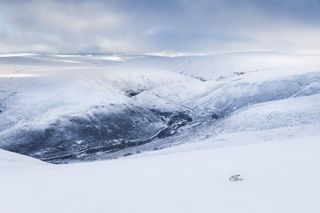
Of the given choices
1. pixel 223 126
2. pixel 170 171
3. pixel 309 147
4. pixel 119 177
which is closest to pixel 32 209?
pixel 119 177

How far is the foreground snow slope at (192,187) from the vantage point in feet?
60.0

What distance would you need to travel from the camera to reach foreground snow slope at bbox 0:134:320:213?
18281 millimetres

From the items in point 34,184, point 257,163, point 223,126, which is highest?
point 257,163

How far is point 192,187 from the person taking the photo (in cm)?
2088

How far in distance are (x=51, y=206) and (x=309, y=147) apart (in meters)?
A: 14.1

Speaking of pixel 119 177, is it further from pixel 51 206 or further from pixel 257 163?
pixel 257 163

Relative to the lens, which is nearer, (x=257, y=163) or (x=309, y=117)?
(x=257, y=163)

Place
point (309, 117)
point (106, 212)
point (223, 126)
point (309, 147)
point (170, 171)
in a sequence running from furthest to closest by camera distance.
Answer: point (223, 126) → point (309, 117) → point (309, 147) → point (170, 171) → point (106, 212)

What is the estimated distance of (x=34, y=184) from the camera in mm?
26047

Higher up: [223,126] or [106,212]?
[106,212]

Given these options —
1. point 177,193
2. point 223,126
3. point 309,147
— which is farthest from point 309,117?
point 177,193

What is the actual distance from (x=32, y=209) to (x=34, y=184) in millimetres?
5693

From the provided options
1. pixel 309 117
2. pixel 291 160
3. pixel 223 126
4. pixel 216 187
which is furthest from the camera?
pixel 223 126

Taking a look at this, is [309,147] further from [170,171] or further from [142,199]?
[142,199]
